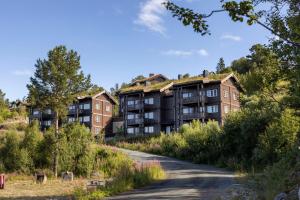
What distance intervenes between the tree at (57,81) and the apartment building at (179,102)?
31.7 m

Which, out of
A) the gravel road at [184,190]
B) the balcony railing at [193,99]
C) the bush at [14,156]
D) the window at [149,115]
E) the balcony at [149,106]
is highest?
the balcony railing at [193,99]

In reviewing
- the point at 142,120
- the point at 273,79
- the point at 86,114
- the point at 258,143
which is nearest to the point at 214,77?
the point at 142,120

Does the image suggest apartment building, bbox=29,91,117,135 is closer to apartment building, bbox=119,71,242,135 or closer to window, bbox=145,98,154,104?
apartment building, bbox=119,71,242,135

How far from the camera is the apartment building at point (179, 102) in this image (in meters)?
62.4

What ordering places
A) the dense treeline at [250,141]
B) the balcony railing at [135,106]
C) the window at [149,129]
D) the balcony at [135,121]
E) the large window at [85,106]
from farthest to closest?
the large window at [85,106]
the balcony railing at [135,106]
the balcony at [135,121]
the window at [149,129]
the dense treeline at [250,141]

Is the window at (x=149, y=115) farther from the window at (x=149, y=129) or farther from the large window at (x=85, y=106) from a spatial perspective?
the large window at (x=85, y=106)

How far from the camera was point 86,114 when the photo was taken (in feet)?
259

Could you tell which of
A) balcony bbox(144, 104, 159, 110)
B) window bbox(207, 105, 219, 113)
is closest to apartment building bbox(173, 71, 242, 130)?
window bbox(207, 105, 219, 113)


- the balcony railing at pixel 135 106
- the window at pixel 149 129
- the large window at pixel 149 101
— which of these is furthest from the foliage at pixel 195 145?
the balcony railing at pixel 135 106

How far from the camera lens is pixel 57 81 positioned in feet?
107

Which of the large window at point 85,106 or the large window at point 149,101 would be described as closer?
the large window at point 149,101

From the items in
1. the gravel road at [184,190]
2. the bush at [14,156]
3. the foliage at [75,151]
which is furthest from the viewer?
the bush at [14,156]

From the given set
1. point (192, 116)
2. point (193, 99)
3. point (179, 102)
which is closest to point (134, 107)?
point (179, 102)

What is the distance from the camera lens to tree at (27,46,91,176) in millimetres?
32406
